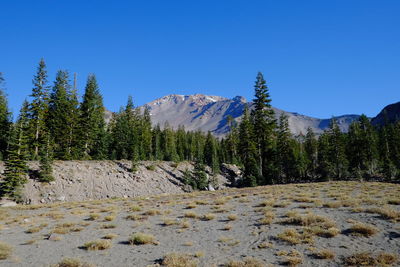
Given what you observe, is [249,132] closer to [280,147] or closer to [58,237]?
[280,147]

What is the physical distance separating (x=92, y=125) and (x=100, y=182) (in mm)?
16059

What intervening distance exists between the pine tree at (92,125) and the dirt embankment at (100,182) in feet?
24.1

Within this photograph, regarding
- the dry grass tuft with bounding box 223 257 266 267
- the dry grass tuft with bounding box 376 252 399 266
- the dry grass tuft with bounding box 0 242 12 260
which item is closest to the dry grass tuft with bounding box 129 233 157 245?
the dry grass tuft with bounding box 223 257 266 267

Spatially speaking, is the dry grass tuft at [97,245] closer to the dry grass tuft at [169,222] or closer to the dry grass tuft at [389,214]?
the dry grass tuft at [169,222]

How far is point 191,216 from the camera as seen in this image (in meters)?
14.0

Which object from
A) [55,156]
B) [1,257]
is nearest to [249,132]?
[55,156]

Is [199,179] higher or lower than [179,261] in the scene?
lower

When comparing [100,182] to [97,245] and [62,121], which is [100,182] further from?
[97,245]

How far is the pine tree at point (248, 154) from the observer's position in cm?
4188

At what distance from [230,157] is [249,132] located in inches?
1116

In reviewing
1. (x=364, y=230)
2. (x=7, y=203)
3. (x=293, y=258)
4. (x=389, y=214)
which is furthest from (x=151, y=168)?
(x=293, y=258)

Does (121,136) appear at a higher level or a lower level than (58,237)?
higher

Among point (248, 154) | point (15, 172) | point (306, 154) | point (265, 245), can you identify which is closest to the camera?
point (265, 245)

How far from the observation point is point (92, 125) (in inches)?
1796
